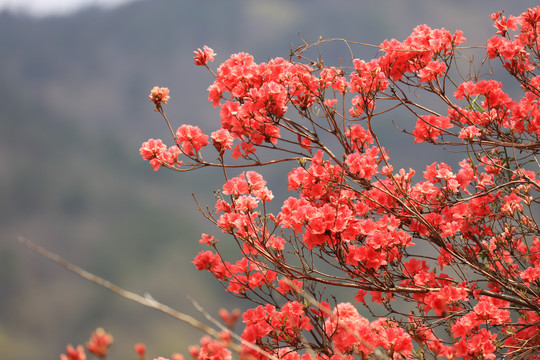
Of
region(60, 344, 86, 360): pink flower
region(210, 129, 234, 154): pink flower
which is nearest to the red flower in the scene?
region(60, 344, 86, 360): pink flower

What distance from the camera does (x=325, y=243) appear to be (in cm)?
258

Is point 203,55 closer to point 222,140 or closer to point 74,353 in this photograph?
point 222,140

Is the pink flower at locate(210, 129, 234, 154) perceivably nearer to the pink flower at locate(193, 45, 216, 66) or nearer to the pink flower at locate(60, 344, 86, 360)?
the pink flower at locate(193, 45, 216, 66)

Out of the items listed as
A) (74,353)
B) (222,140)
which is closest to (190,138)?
(222,140)

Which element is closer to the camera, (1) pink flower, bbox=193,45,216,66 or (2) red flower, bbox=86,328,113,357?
(2) red flower, bbox=86,328,113,357

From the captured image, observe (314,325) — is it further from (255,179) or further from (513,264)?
(513,264)

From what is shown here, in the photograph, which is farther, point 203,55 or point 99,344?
point 203,55

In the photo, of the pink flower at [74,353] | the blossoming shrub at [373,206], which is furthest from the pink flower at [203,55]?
the pink flower at [74,353]

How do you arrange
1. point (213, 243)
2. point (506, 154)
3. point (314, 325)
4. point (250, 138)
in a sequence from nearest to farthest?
1. point (314, 325)
2. point (213, 243)
3. point (250, 138)
4. point (506, 154)

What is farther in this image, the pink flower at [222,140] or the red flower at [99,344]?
the pink flower at [222,140]

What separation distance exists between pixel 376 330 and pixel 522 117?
1.59 metres

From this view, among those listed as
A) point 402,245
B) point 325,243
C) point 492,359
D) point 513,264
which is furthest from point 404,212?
point 513,264

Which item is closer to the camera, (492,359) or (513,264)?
(492,359)

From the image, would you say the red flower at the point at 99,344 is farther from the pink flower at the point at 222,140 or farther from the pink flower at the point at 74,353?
the pink flower at the point at 222,140
